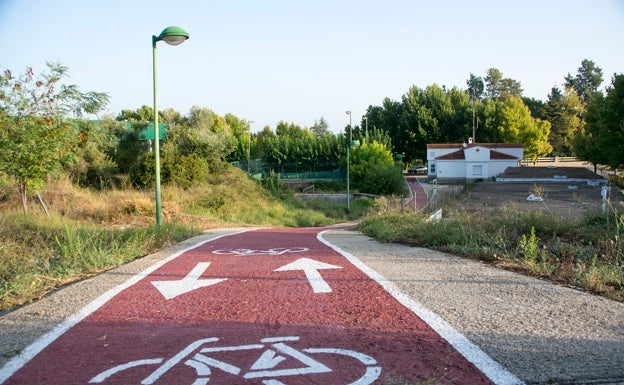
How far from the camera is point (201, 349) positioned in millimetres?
3697

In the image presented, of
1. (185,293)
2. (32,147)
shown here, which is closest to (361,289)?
(185,293)

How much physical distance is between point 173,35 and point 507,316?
965cm

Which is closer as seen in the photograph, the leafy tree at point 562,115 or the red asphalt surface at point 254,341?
the red asphalt surface at point 254,341

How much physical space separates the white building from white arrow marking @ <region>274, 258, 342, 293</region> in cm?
5561

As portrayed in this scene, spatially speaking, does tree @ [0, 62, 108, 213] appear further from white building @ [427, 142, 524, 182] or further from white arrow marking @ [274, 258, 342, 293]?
white building @ [427, 142, 524, 182]

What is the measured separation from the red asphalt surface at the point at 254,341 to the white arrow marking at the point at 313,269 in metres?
0.04

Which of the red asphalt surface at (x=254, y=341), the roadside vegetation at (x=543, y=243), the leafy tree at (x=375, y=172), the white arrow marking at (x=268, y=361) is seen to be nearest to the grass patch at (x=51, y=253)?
the red asphalt surface at (x=254, y=341)

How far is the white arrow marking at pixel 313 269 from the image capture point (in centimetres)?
556

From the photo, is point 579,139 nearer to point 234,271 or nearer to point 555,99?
point 555,99

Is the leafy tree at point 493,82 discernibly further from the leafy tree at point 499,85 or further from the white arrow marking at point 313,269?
the white arrow marking at point 313,269

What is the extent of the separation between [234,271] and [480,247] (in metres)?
3.74

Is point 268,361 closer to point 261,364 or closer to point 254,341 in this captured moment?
point 261,364

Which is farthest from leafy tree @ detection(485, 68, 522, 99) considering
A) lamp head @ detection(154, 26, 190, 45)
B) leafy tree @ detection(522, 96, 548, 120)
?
lamp head @ detection(154, 26, 190, 45)

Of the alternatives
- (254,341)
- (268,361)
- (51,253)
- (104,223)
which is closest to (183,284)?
(254,341)
